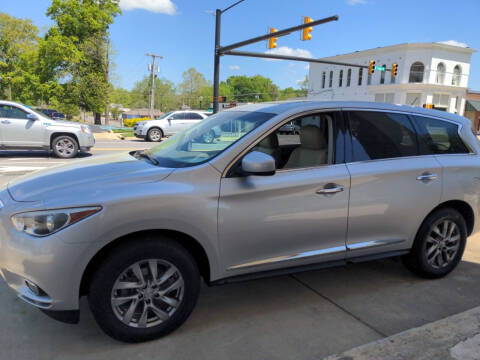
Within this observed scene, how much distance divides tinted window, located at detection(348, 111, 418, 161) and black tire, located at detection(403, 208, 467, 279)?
68 cm

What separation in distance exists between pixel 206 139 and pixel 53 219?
154 centimetres

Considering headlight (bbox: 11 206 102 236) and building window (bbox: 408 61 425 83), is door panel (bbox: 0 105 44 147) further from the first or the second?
building window (bbox: 408 61 425 83)

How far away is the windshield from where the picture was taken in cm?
301

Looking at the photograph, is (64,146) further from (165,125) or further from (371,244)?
(371,244)

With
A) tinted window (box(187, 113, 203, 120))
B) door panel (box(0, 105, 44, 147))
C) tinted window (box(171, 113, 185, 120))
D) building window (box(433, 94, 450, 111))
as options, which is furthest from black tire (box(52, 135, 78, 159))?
building window (box(433, 94, 450, 111))

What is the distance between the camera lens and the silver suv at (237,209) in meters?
2.42

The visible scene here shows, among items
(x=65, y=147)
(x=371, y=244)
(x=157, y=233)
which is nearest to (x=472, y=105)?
(x=65, y=147)

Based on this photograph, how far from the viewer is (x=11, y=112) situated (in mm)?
11141

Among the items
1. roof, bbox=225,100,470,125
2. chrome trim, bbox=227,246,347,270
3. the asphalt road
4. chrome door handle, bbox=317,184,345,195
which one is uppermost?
roof, bbox=225,100,470,125

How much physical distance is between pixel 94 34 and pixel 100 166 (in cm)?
3928

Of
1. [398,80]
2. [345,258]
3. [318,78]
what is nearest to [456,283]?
[345,258]

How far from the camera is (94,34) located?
123 ft

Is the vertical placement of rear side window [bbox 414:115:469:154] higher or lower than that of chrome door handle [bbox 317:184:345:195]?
higher

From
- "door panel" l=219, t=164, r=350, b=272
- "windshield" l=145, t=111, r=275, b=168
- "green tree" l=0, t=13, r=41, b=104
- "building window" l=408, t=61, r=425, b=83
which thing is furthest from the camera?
"building window" l=408, t=61, r=425, b=83
